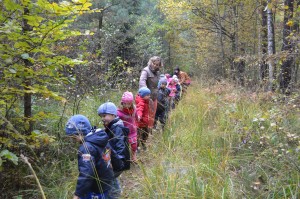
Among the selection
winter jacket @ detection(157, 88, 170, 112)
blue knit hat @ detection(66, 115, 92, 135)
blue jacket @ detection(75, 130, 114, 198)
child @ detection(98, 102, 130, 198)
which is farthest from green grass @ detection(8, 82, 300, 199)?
winter jacket @ detection(157, 88, 170, 112)

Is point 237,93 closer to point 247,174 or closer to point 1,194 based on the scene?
point 247,174

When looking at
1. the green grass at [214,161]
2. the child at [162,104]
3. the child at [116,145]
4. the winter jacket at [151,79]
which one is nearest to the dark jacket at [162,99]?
the child at [162,104]

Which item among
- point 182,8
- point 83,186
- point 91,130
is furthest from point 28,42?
point 182,8

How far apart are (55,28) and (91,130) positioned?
114cm

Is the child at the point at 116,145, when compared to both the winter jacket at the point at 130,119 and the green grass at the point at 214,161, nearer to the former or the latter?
the green grass at the point at 214,161

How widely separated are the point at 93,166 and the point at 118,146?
692mm

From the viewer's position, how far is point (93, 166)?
9.90 ft

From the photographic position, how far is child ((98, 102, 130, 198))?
11.7 ft

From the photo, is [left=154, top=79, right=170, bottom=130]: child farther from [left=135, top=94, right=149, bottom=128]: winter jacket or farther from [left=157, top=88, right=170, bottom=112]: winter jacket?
[left=135, top=94, right=149, bottom=128]: winter jacket

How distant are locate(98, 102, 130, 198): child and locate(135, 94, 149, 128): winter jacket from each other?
1.71m

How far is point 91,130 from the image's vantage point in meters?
3.36

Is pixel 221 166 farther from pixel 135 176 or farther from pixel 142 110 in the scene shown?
pixel 142 110

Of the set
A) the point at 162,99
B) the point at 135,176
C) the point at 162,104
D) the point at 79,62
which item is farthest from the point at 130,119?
the point at 162,99

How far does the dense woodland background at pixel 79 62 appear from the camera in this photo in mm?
3158
